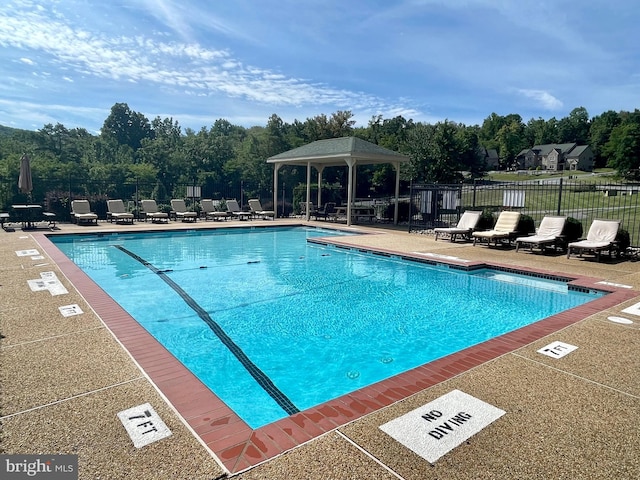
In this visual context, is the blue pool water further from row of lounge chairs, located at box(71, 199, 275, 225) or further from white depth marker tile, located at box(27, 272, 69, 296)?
row of lounge chairs, located at box(71, 199, 275, 225)

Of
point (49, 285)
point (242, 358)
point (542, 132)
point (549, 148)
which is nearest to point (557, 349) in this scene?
point (242, 358)

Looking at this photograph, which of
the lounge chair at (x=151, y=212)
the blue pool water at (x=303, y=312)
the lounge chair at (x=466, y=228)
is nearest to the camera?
the blue pool water at (x=303, y=312)

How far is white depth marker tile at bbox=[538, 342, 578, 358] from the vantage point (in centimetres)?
396

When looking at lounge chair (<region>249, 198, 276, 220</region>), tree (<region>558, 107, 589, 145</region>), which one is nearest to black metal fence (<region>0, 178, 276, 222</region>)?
lounge chair (<region>249, 198, 276, 220</region>)

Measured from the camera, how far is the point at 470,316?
649 centimetres

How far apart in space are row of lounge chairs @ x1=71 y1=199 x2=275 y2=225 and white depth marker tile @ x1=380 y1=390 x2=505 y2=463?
17.3 meters

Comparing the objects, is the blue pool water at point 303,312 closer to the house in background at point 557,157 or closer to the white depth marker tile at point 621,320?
the white depth marker tile at point 621,320

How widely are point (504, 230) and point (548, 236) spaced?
55.3 inches

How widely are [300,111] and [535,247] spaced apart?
98.1 feet

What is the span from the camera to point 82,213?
17.4 metres

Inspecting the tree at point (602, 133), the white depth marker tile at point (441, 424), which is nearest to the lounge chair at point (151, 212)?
the white depth marker tile at point (441, 424)

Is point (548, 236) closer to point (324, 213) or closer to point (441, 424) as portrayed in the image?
point (441, 424)

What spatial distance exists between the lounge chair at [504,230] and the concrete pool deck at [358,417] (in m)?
7.30

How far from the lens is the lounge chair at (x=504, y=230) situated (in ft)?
38.9
